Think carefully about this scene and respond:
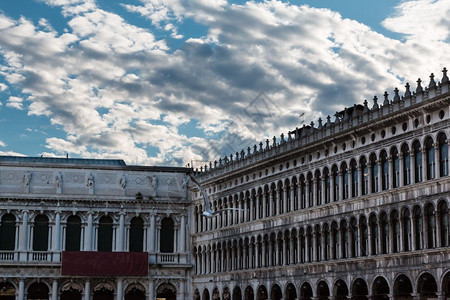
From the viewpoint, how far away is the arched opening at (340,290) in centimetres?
5484

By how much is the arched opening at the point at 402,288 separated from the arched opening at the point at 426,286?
135 centimetres

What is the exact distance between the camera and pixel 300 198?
60.6m

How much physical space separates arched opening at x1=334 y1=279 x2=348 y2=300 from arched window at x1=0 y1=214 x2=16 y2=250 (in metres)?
33.1

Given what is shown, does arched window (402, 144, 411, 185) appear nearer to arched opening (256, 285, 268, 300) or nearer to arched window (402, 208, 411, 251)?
arched window (402, 208, 411, 251)

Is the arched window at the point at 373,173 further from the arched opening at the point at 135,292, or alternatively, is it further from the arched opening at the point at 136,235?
the arched opening at the point at 135,292

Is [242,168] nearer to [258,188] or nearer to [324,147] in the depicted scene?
[258,188]

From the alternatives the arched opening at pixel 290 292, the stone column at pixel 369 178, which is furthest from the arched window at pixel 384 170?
the arched opening at pixel 290 292

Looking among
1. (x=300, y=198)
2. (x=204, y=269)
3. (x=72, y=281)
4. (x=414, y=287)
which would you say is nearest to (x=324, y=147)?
(x=300, y=198)

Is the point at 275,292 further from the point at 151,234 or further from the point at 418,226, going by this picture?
the point at 418,226

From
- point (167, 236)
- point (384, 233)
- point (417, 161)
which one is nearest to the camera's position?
point (417, 161)

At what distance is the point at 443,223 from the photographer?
44.9 meters

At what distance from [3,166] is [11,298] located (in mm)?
11745

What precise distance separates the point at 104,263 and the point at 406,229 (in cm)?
3636

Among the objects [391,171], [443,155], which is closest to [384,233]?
[391,171]
